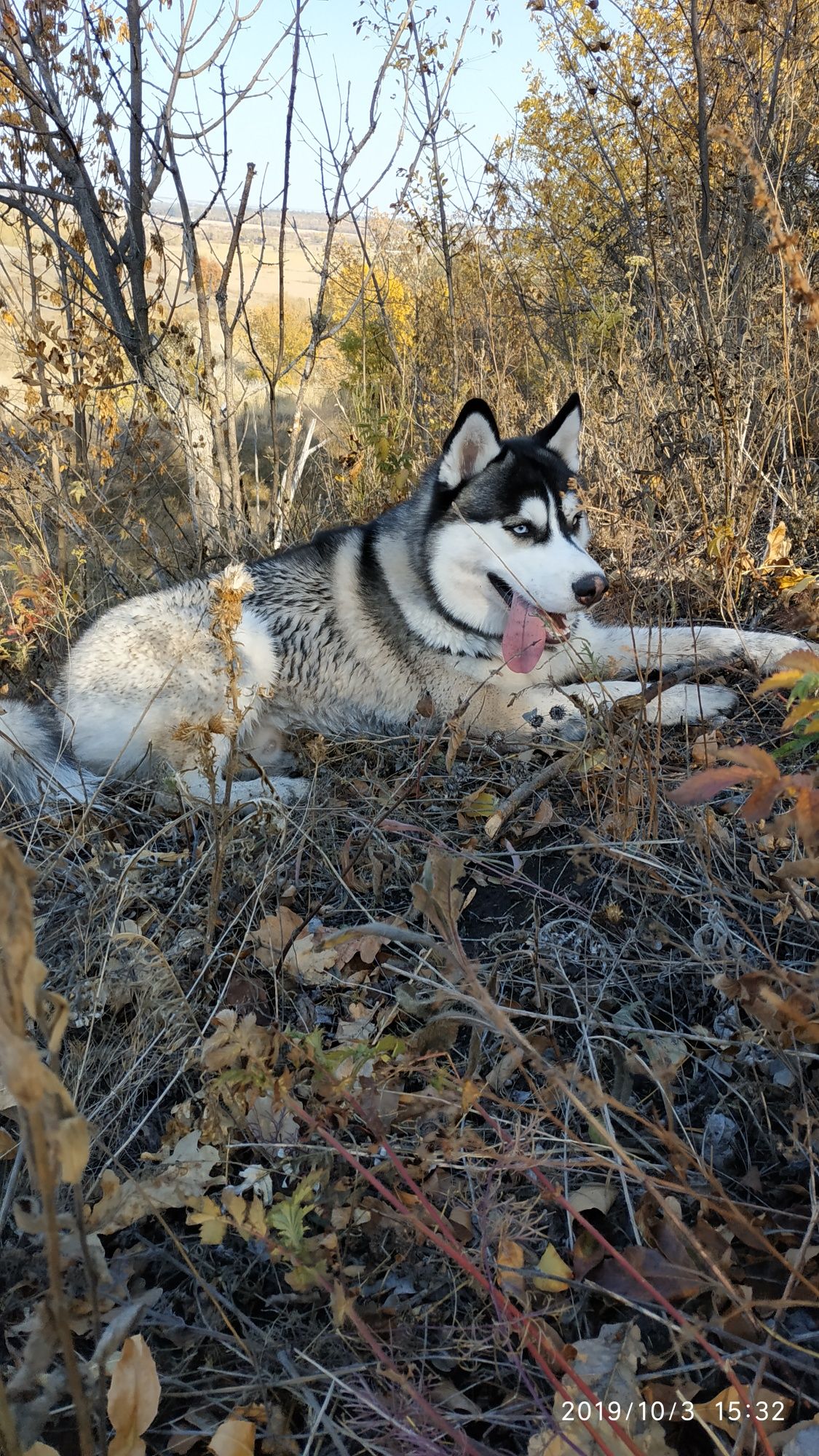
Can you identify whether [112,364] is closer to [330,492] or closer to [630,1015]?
[330,492]

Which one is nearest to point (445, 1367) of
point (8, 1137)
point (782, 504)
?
point (8, 1137)

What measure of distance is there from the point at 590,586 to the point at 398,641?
3.21 feet

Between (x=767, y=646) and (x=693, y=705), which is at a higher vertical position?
(x=767, y=646)

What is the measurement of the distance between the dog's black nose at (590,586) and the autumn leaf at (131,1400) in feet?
9.48

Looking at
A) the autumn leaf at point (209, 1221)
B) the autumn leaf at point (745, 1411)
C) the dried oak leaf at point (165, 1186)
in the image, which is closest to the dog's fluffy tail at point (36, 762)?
the dried oak leaf at point (165, 1186)

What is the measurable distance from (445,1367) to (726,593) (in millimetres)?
3073

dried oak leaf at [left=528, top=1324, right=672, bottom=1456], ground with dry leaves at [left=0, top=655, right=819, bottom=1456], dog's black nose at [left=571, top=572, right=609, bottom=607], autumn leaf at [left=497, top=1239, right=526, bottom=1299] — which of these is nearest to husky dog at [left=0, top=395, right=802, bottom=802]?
dog's black nose at [left=571, top=572, right=609, bottom=607]

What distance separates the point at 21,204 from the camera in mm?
5254

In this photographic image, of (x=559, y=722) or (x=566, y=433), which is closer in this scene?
(x=559, y=722)

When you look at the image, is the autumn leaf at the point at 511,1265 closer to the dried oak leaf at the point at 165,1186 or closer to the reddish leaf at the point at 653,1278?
the reddish leaf at the point at 653,1278

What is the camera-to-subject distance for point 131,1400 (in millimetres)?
1252

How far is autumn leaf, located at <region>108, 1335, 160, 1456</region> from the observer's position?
1.23 metres

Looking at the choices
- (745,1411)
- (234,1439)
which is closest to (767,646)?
(745,1411)

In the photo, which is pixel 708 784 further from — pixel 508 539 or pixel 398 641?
pixel 398 641
